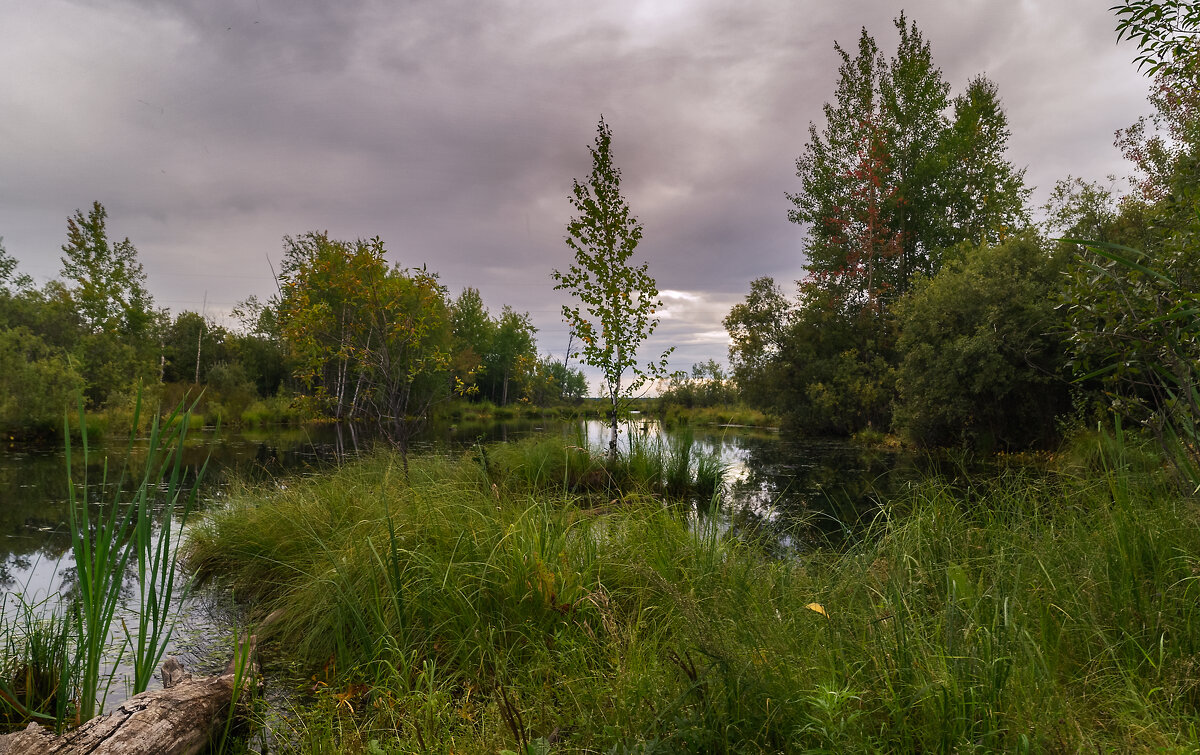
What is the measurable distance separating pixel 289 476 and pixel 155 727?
19.3 feet

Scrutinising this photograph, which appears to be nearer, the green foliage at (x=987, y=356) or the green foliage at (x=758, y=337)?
the green foliage at (x=987, y=356)

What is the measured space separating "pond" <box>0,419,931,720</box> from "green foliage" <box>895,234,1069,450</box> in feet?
4.91

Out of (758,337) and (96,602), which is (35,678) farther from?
(758,337)

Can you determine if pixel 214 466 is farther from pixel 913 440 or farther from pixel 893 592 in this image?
pixel 913 440

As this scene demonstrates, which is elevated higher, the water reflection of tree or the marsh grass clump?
the marsh grass clump

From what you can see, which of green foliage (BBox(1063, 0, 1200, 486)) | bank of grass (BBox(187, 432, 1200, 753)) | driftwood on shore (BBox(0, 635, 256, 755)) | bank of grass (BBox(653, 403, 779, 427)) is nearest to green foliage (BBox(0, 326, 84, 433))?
bank of grass (BBox(187, 432, 1200, 753))

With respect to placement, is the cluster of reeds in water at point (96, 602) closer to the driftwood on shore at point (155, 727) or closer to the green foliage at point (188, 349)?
the driftwood on shore at point (155, 727)

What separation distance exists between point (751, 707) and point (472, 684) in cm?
142

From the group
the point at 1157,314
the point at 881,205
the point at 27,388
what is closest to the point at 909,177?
the point at 881,205

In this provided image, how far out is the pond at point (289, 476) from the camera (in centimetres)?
383

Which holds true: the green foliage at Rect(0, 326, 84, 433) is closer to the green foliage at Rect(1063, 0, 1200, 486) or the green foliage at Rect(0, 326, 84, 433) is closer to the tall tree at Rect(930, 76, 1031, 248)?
the green foliage at Rect(1063, 0, 1200, 486)

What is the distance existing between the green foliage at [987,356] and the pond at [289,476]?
58.9 inches

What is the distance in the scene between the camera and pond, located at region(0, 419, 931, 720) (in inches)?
151

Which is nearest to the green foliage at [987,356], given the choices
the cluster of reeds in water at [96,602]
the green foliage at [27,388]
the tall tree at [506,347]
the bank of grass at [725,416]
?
the cluster of reeds in water at [96,602]
